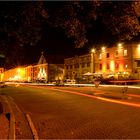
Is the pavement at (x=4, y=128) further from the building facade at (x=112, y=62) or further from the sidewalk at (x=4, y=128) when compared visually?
the building facade at (x=112, y=62)

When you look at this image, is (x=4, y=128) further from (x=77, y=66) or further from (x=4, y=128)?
(x=77, y=66)

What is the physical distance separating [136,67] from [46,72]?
162 feet

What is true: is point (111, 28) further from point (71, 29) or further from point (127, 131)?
point (127, 131)

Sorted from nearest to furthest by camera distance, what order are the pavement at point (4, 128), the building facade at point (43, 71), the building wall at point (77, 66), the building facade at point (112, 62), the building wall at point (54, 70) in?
the pavement at point (4, 128) → the building facade at point (112, 62) → the building wall at point (77, 66) → the building facade at point (43, 71) → the building wall at point (54, 70)

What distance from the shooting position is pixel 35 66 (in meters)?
120

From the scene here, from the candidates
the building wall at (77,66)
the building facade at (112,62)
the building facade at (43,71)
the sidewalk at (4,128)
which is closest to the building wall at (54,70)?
the building facade at (43,71)

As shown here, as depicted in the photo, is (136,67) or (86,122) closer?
(86,122)

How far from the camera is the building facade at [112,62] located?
2320 inches

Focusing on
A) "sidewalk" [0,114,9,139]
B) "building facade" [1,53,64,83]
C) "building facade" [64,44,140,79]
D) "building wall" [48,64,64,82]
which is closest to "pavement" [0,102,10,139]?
"sidewalk" [0,114,9,139]

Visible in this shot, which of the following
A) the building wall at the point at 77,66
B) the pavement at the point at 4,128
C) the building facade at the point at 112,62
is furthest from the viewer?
the building wall at the point at 77,66

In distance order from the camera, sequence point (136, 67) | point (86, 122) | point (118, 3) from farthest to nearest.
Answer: point (136, 67), point (86, 122), point (118, 3)

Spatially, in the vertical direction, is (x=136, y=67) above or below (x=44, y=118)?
above

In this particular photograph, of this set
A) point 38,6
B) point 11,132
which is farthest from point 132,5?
point 11,132

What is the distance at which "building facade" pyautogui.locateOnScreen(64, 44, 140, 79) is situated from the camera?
58938mm
